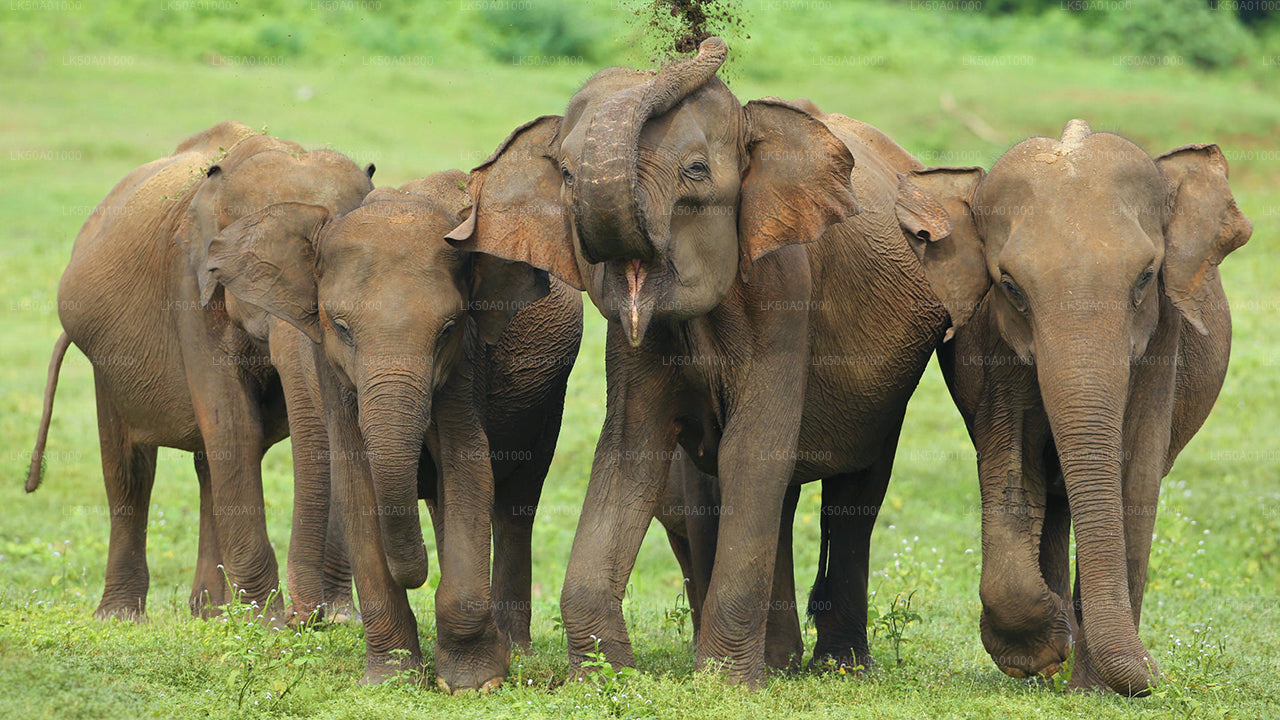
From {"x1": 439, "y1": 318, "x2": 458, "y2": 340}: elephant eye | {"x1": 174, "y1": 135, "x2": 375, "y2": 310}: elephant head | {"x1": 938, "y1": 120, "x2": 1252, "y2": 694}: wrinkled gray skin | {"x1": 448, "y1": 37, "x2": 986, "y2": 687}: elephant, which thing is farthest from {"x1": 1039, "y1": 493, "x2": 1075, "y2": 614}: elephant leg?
{"x1": 174, "y1": 135, "x2": 375, "y2": 310}: elephant head

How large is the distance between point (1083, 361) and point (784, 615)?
2510 mm


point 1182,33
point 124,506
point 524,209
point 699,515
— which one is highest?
point 1182,33

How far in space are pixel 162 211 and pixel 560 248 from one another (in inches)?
143

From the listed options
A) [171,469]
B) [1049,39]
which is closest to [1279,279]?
[171,469]

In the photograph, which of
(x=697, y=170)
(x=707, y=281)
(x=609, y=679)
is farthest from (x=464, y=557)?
(x=697, y=170)

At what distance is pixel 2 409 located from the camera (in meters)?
16.1

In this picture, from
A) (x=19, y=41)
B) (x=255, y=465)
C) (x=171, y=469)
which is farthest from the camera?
(x=19, y=41)

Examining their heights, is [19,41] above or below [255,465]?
above

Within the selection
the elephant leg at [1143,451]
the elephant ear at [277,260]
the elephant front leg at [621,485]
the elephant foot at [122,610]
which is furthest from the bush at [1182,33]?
the elephant ear at [277,260]

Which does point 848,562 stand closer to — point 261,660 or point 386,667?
point 386,667

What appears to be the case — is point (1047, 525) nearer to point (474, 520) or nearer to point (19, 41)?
point (474, 520)

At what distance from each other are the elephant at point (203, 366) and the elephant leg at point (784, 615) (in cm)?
241

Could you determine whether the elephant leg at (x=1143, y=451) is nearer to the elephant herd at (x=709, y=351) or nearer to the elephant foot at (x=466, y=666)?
the elephant herd at (x=709, y=351)

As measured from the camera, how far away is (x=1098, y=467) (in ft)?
24.6
